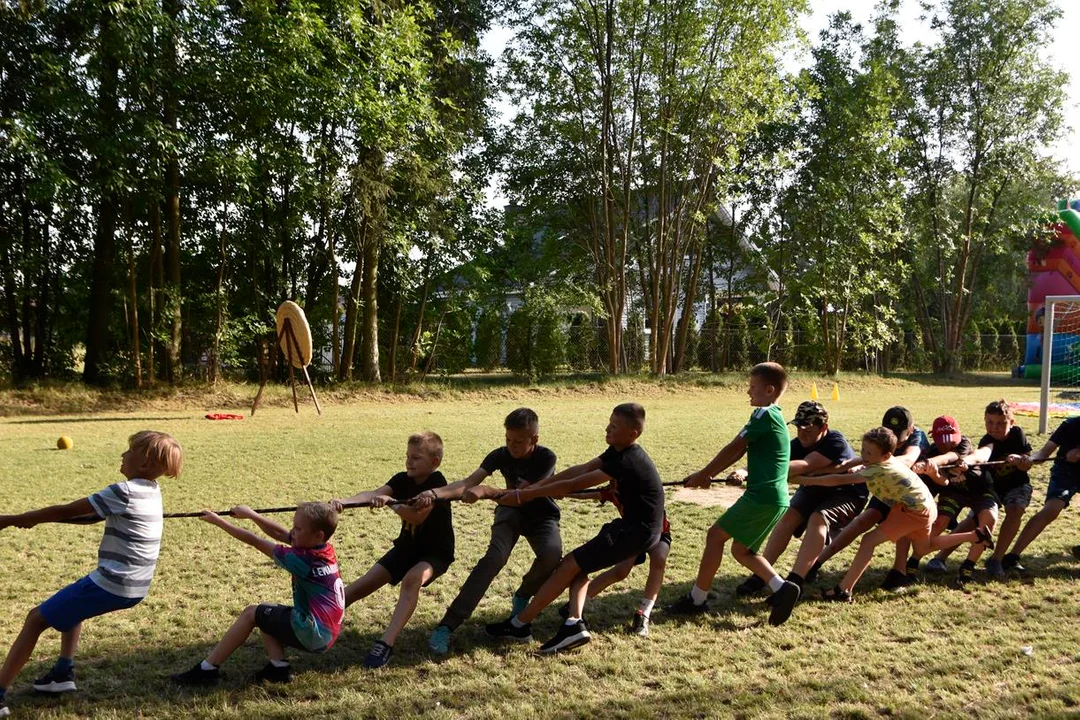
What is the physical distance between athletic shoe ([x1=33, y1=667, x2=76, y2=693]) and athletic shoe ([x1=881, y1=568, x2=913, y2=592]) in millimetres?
4857

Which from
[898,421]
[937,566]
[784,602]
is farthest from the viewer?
[937,566]

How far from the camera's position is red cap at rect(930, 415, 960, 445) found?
20.5ft

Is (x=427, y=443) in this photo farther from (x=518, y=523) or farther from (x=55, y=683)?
(x=55, y=683)

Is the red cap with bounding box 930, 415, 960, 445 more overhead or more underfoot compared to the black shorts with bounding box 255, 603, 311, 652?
more overhead

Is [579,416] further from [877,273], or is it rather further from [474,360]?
[877,273]

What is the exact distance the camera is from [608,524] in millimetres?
4812

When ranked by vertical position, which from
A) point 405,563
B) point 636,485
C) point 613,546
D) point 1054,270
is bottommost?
point 405,563

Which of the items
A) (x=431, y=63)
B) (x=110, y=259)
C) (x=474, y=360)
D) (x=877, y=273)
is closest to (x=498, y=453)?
(x=110, y=259)

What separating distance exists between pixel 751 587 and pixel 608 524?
4.92ft

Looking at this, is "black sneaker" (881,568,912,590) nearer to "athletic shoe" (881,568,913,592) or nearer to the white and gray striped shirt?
"athletic shoe" (881,568,913,592)

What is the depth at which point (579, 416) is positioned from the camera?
18641 mm

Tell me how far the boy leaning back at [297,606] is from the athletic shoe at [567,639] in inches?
45.9

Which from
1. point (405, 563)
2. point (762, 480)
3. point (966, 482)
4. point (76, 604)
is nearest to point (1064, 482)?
point (966, 482)

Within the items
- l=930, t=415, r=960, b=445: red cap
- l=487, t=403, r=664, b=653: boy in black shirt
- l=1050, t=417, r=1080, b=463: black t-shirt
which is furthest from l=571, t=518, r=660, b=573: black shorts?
l=1050, t=417, r=1080, b=463: black t-shirt
